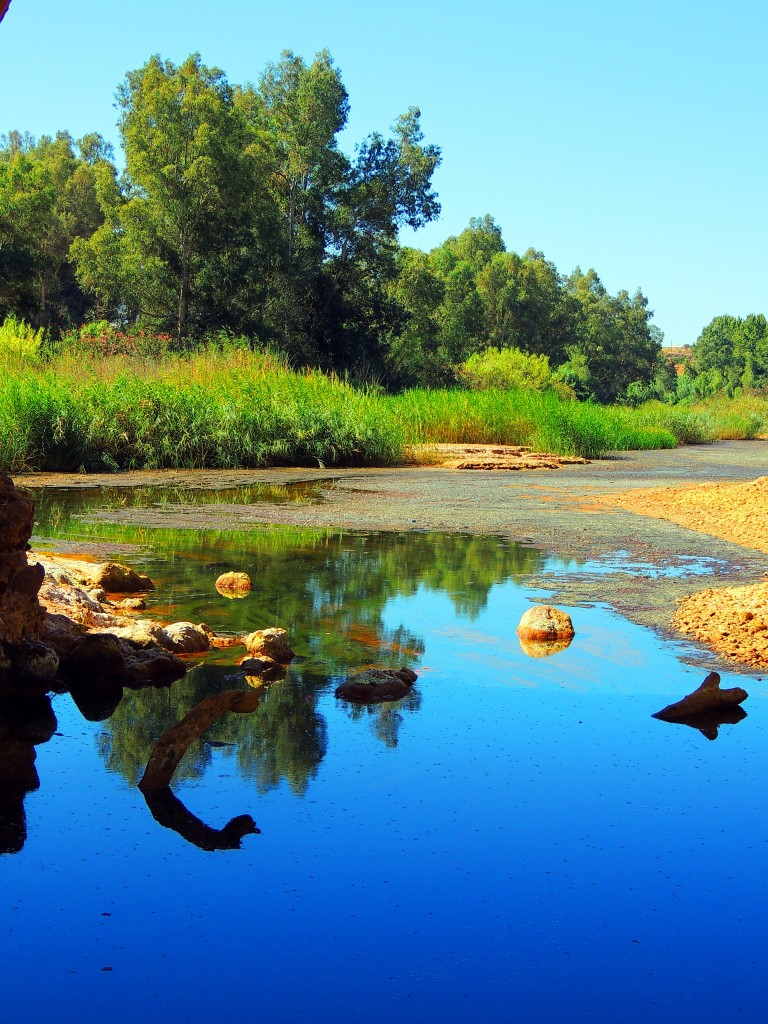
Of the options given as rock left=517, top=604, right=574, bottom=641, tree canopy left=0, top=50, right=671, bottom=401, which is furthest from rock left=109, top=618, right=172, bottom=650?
tree canopy left=0, top=50, right=671, bottom=401

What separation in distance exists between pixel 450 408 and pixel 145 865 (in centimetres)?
2107

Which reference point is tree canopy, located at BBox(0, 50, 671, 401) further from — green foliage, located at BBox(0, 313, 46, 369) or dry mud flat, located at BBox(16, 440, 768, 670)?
dry mud flat, located at BBox(16, 440, 768, 670)

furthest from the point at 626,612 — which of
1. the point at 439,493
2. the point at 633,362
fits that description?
the point at 633,362

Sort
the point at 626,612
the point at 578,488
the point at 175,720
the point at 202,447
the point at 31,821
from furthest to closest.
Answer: the point at 202,447 < the point at 578,488 < the point at 626,612 < the point at 175,720 < the point at 31,821

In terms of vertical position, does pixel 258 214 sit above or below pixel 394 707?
above

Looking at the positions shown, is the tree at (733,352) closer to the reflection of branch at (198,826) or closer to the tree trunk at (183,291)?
the tree trunk at (183,291)

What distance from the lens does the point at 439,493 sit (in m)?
13.9

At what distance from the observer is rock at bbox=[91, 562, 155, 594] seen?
250 inches

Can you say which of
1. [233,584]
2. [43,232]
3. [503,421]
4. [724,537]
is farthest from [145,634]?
[43,232]

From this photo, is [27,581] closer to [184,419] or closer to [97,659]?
[97,659]

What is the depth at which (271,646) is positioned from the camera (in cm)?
491

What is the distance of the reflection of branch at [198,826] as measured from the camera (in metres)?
2.99

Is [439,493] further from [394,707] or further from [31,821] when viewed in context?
[31,821]

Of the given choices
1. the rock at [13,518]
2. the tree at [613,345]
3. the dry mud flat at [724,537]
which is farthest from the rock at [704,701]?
the tree at [613,345]
